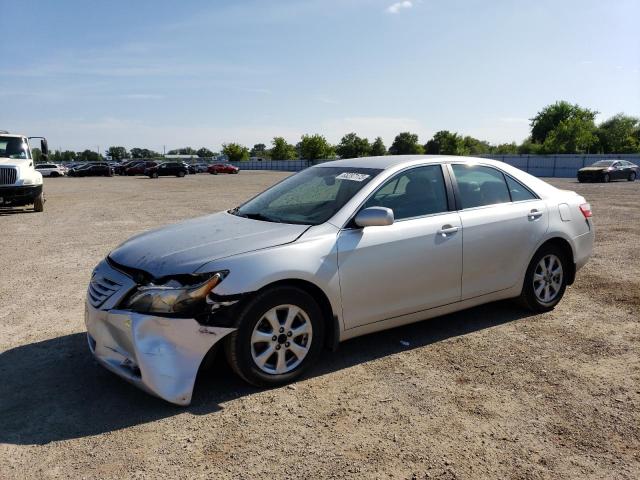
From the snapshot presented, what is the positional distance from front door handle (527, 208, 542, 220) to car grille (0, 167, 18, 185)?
14258mm

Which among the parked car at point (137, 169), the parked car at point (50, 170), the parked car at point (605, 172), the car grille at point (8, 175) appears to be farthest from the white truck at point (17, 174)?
the parked car at point (137, 169)

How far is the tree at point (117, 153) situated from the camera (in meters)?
148

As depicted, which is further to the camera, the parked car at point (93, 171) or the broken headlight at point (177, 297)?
the parked car at point (93, 171)

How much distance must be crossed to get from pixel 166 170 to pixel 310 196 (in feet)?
161

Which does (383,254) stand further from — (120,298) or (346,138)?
(346,138)

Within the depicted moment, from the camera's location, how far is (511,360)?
13.8ft

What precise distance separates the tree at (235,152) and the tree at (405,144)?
3792cm

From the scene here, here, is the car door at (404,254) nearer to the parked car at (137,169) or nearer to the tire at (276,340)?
the tire at (276,340)

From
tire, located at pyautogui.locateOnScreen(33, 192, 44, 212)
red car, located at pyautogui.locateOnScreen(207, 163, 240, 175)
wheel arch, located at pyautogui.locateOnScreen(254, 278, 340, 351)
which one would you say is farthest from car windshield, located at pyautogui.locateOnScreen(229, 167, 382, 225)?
red car, located at pyautogui.locateOnScreen(207, 163, 240, 175)

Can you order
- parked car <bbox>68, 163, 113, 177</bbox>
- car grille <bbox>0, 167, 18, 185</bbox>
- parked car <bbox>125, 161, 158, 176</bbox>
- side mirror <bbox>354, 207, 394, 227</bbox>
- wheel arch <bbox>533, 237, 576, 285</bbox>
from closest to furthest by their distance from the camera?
1. side mirror <bbox>354, 207, 394, 227</bbox>
2. wheel arch <bbox>533, 237, 576, 285</bbox>
3. car grille <bbox>0, 167, 18, 185</bbox>
4. parked car <bbox>68, 163, 113, 177</bbox>
5. parked car <bbox>125, 161, 158, 176</bbox>

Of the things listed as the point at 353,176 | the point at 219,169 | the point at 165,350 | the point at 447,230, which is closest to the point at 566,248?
the point at 447,230

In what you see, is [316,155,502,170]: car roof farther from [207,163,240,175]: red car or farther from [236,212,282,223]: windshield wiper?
[207,163,240,175]: red car

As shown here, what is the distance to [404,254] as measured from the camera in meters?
4.17

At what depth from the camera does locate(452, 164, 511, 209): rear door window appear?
15.7 ft
